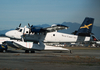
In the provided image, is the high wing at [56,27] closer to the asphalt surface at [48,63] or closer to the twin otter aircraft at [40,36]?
the twin otter aircraft at [40,36]

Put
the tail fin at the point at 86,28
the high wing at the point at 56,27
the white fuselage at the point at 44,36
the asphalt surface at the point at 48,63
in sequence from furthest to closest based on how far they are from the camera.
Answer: the tail fin at the point at 86,28 → the white fuselage at the point at 44,36 → the high wing at the point at 56,27 → the asphalt surface at the point at 48,63

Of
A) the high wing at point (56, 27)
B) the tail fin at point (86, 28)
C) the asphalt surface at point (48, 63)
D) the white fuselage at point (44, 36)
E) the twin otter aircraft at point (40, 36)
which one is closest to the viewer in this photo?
the asphalt surface at point (48, 63)

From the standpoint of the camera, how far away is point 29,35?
2872 cm

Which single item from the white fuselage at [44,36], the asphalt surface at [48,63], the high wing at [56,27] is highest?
the high wing at [56,27]

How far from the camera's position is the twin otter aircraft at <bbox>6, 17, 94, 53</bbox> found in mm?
26219

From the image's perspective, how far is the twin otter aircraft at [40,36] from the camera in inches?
1032

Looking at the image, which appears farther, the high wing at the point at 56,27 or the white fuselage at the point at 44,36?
the white fuselage at the point at 44,36

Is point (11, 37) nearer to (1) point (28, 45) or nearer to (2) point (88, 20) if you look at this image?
(1) point (28, 45)

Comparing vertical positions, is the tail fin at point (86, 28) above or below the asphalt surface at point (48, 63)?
above

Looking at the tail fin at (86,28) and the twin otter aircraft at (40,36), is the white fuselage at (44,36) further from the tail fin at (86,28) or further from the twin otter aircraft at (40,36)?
the tail fin at (86,28)

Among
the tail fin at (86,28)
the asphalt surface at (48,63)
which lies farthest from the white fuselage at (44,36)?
the asphalt surface at (48,63)

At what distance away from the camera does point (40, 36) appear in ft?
94.9

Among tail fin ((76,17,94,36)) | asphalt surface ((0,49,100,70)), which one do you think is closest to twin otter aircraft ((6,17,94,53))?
tail fin ((76,17,94,36))

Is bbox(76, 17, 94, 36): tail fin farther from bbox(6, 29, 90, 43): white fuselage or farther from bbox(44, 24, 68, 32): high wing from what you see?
bbox(44, 24, 68, 32): high wing
